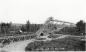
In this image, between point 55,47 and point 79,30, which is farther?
point 79,30

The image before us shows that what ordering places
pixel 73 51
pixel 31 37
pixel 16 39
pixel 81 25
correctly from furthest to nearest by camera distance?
pixel 81 25 → pixel 31 37 → pixel 16 39 → pixel 73 51

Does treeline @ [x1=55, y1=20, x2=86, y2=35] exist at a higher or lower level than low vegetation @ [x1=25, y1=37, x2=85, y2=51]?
higher

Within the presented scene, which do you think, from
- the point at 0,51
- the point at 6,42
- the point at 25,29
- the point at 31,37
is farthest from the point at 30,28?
the point at 0,51

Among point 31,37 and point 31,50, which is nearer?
point 31,50

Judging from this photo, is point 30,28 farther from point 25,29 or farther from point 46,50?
point 46,50

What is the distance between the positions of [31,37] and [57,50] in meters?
14.7

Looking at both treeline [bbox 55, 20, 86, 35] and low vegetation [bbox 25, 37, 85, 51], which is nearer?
low vegetation [bbox 25, 37, 85, 51]

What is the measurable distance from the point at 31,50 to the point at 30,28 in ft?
117

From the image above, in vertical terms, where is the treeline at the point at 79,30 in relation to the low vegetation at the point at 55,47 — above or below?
above

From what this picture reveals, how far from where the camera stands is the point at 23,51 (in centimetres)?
1442

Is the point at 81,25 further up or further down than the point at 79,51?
further up

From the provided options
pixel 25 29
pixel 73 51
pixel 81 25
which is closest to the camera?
pixel 73 51

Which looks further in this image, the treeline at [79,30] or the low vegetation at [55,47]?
the treeline at [79,30]

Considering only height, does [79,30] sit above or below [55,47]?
above
